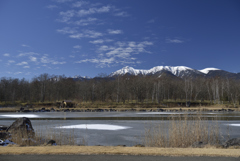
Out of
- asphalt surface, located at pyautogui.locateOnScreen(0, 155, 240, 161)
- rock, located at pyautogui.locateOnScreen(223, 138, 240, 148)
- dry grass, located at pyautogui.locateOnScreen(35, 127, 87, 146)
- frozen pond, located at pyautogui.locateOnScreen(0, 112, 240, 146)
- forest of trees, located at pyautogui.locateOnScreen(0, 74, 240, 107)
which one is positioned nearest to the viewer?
asphalt surface, located at pyautogui.locateOnScreen(0, 155, 240, 161)

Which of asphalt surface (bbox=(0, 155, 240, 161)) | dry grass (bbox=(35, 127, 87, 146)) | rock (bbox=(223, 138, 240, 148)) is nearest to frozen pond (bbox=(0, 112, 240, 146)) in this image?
dry grass (bbox=(35, 127, 87, 146))

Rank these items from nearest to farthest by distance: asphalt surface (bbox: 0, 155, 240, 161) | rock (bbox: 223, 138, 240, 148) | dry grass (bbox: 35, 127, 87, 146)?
asphalt surface (bbox: 0, 155, 240, 161) < rock (bbox: 223, 138, 240, 148) < dry grass (bbox: 35, 127, 87, 146)

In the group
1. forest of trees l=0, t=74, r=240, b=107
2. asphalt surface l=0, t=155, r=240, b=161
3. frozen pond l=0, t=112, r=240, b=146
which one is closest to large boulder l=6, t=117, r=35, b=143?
frozen pond l=0, t=112, r=240, b=146

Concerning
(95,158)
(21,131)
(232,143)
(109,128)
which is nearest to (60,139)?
(21,131)

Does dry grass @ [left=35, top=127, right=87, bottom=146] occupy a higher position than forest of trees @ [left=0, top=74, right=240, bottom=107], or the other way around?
forest of trees @ [left=0, top=74, right=240, bottom=107]

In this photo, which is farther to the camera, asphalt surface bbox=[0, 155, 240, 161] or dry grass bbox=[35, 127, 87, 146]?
dry grass bbox=[35, 127, 87, 146]

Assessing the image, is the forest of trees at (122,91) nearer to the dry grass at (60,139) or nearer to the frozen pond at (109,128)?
the frozen pond at (109,128)

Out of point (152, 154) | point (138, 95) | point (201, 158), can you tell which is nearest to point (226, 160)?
point (201, 158)

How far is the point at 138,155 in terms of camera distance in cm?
762

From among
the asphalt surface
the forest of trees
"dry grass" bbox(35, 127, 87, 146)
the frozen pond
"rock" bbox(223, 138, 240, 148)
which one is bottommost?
the frozen pond

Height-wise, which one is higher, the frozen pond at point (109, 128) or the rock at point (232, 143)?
the rock at point (232, 143)

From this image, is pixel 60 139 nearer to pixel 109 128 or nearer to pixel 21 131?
pixel 21 131

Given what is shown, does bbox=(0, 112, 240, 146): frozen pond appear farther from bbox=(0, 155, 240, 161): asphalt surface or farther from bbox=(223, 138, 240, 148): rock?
bbox=(0, 155, 240, 161): asphalt surface

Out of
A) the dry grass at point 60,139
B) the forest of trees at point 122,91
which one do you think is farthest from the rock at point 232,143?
the forest of trees at point 122,91
